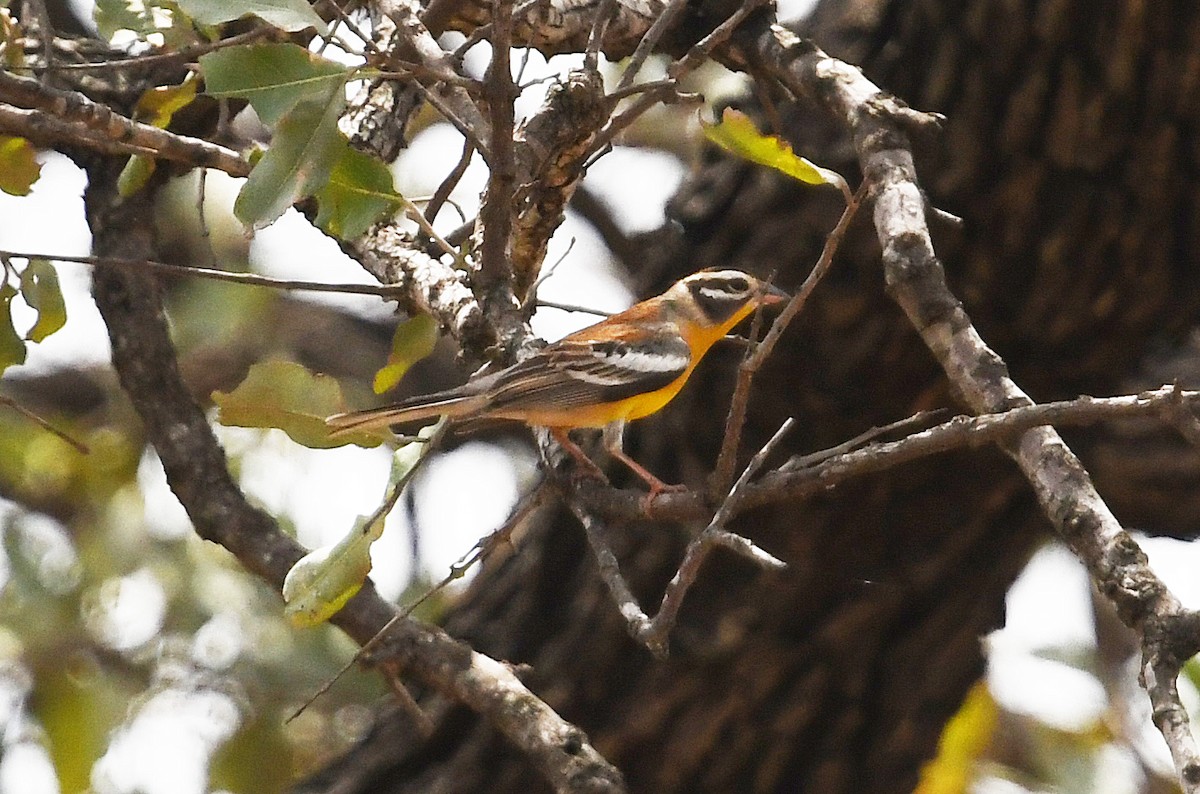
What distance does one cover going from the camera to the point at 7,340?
3025 mm

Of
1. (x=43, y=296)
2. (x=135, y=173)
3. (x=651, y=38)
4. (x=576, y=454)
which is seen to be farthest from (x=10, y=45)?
(x=576, y=454)

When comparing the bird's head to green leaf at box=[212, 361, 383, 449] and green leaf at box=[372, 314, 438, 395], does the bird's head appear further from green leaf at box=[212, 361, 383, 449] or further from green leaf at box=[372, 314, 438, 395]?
green leaf at box=[212, 361, 383, 449]

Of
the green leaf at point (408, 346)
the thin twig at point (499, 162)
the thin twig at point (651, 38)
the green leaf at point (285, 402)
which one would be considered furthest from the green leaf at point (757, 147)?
the green leaf at point (285, 402)

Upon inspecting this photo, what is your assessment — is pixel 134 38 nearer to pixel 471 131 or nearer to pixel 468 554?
pixel 471 131

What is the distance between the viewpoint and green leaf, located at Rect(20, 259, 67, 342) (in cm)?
308

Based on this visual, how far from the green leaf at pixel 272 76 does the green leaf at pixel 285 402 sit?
0.50 m

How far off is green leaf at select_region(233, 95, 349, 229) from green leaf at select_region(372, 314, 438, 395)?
52 cm

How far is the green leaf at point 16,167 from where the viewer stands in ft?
10.1

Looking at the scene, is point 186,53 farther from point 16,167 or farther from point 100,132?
point 16,167

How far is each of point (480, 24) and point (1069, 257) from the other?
1.93 meters

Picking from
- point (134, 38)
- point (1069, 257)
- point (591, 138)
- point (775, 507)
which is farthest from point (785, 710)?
point (134, 38)

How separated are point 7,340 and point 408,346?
2.92 ft

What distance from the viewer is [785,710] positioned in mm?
4367

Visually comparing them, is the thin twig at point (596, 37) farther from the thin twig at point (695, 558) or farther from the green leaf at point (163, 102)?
the thin twig at point (695, 558)
